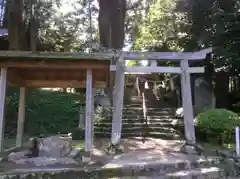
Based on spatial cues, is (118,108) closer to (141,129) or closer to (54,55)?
(54,55)

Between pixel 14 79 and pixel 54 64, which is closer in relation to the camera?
pixel 54 64

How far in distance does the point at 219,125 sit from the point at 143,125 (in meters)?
3.42

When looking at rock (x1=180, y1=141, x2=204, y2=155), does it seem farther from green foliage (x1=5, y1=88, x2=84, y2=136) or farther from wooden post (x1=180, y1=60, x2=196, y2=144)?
green foliage (x1=5, y1=88, x2=84, y2=136)

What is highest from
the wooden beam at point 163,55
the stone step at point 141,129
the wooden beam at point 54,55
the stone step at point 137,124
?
the wooden beam at point 163,55

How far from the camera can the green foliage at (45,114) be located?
1277 centimetres

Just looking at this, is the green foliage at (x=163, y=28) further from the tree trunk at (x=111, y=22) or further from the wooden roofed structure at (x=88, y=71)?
the wooden roofed structure at (x=88, y=71)

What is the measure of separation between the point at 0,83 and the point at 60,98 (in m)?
7.54

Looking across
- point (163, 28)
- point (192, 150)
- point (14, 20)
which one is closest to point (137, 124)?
point (192, 150)

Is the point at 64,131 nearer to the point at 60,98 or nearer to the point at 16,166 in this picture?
the point at 60,98

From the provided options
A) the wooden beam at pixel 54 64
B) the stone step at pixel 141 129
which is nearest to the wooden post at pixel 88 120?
the wooden beam at pixel 54 64

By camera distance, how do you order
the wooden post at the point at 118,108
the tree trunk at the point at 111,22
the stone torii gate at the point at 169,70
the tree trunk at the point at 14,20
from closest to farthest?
the wooden post at the point at 118,108, the stone torii gate at the point at 169,70, the tree trunk at the point at 14,20, the tree trunk at the point at 111,22

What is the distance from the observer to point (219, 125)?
29.9ft

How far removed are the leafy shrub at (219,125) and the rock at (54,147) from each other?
4.79m

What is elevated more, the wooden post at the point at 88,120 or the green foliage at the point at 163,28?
the green foliage at the point at 163,28
